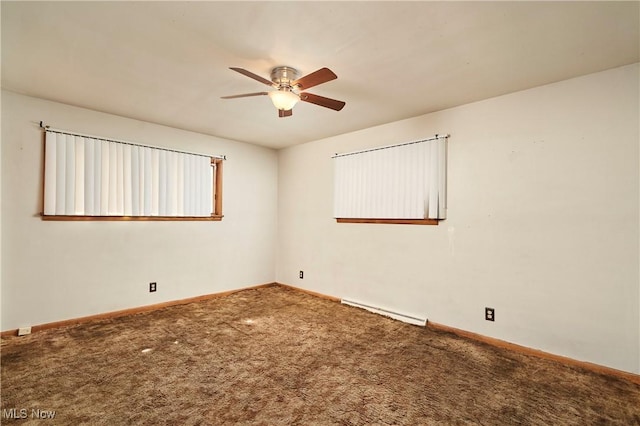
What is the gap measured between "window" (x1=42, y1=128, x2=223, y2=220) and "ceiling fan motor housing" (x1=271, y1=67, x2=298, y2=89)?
7.81ft

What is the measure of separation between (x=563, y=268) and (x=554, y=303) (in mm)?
324

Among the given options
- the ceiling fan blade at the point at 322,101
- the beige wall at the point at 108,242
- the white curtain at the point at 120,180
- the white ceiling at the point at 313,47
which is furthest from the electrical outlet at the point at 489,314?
the white curtain at the point at 120,180

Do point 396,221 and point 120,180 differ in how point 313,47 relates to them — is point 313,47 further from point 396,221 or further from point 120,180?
point 120,180

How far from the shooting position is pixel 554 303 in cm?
261

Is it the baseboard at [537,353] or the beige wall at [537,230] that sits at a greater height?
the beige wall at [537,230]

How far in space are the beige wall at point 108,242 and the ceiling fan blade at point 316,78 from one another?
105 inches

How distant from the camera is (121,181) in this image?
360 centimetres

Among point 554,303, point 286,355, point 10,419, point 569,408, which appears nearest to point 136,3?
point 10,419

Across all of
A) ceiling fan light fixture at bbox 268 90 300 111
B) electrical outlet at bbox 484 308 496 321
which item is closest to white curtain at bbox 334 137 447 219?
electrical outlet at bbox 484 308 496 321

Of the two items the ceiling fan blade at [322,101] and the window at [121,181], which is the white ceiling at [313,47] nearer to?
the ceiling fan blade at [322,101]

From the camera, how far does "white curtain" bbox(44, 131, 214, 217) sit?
319 cm

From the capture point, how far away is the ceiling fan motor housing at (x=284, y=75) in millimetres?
2340

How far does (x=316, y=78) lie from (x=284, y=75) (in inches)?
16.9

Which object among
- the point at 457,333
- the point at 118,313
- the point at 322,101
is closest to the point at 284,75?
the point at 322,101
